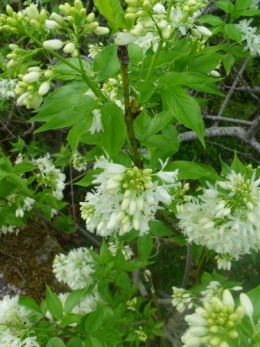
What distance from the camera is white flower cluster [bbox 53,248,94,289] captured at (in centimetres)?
346

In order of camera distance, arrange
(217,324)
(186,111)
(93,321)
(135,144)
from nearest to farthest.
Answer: (217,324) < (186,111) < (135,144) < (93,321)

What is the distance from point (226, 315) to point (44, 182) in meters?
2.83

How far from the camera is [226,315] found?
1526mm

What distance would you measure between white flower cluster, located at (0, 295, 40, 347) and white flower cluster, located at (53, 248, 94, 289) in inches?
29.0

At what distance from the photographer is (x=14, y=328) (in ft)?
8.45

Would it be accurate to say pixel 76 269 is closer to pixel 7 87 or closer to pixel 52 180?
pixel 52 180

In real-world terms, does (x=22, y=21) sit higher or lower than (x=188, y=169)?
higher

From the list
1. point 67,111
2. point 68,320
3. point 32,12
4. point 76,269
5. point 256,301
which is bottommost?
point 76,269

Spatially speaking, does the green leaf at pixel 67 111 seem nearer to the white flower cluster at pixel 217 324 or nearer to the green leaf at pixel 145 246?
the white flower cluster at pixel 217 324

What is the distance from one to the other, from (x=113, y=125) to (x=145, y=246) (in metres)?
1.11

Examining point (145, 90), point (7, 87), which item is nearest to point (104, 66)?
point (145, 90)

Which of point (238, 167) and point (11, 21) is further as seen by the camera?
point (238, 167)

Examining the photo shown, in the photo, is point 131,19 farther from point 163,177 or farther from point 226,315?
point 226,315

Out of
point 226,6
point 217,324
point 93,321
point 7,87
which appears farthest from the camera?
point 7,87
